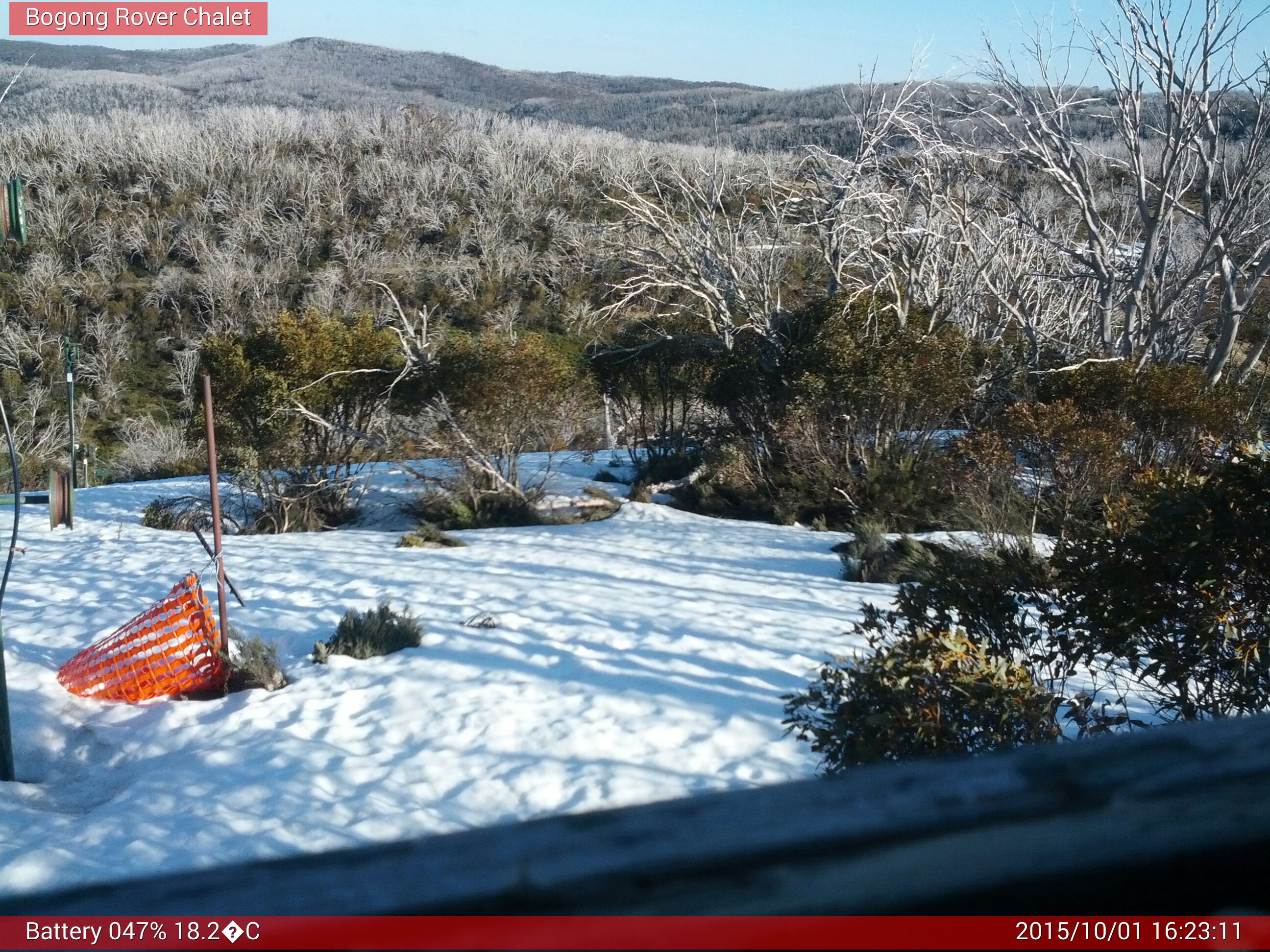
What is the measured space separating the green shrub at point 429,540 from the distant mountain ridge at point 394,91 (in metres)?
34.8

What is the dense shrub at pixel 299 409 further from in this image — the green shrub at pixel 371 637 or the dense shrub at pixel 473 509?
the green shrub at pixel 371 637

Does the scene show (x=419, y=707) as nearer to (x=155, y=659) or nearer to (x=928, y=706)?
(x=155, y=659)

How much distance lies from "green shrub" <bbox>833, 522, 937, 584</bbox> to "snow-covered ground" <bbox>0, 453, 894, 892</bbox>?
0.25 metres

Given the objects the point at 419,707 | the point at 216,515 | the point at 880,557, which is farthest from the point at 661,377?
the point at 419,707

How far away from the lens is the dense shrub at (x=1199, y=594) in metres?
3.54

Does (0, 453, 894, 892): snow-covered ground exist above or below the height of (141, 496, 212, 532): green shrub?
above

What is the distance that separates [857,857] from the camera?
0.77 metres

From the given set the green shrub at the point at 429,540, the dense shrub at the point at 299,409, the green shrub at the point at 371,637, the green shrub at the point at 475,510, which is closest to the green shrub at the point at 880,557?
the green shrub at the point at 371,637

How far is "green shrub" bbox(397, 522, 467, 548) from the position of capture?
10422 mm

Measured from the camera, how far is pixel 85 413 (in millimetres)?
27031

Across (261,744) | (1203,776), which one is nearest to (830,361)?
(261,744)

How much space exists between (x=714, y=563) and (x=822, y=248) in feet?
21.5

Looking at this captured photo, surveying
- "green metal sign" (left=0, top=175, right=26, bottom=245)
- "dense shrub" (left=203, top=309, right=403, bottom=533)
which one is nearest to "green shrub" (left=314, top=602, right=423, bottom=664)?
"green metal sign" (left=0, top=175, right=26, bottom=245)

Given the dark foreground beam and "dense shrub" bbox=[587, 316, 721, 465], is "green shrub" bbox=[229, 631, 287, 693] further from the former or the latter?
"dense shrub" bbox=[587, 316, 721, 465]
